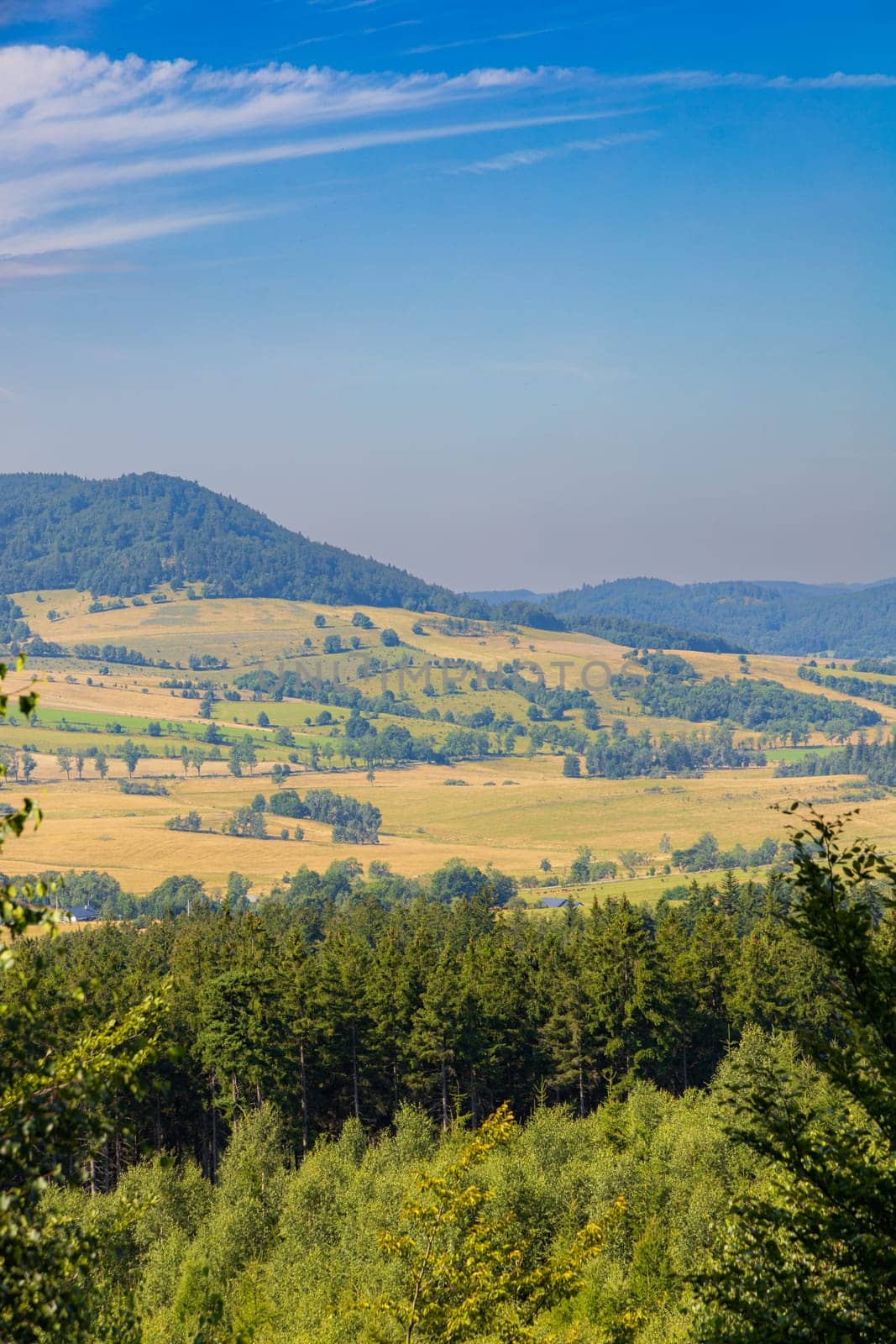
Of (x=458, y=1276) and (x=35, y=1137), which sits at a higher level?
(x=35, y=1137)

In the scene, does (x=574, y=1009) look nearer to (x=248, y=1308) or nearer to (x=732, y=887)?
(x=248, y=1308)

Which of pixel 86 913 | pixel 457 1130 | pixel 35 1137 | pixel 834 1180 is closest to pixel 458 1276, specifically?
pixel 834 1180

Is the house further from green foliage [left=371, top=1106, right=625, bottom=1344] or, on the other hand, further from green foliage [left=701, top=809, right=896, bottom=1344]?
green foliage [left=701, top=809, right=896, bottom=1344]

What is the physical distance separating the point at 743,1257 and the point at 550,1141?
38757mm

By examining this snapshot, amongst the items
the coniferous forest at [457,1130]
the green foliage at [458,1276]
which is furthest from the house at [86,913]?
the green foliage at [458,1276]

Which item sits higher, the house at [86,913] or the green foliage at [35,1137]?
the green foliage at [35,1137]

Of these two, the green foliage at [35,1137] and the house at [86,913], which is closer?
the green foliage at [35,1137]

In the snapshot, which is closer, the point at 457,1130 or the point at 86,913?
the point at 457,1130

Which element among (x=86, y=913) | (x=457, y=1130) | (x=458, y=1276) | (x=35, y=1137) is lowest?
(x=86, y=913)

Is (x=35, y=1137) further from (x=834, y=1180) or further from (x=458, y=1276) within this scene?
(x=458, y=1276)

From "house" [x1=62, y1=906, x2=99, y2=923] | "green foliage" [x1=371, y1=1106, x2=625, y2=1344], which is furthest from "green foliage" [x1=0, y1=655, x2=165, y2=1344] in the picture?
"house" [x1=62, y1=906, x2=99, y2=923]

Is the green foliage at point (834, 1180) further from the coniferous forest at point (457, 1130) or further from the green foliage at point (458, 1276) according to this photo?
the green foliage at point (458, 1276)

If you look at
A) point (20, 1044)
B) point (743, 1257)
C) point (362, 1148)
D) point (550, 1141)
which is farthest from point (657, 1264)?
point (20, 1044)

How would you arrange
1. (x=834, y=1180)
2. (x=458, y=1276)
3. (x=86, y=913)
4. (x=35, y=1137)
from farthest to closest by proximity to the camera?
(x=86, y=913) → (x=458, y=1276) → (x=834, y=1180) → (x=35, y=1137)
